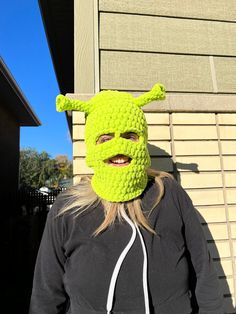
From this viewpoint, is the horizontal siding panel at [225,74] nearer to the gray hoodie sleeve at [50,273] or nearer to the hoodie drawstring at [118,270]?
the hoodie drawstring at [118,270]

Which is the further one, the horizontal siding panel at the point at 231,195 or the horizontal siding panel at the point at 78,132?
the horizontal siding panel at the point at 231,195

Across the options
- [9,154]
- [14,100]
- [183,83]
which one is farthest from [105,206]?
[9,154]

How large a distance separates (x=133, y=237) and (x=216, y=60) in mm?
1696

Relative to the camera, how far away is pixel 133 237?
137 centimetres

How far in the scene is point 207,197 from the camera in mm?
2213

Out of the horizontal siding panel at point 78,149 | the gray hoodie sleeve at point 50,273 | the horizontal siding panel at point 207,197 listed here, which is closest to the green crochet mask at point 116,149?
the gray hoodie sleeve at point 50,273

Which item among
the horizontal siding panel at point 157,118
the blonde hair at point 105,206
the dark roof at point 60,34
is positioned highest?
the dark roof at point 60,34

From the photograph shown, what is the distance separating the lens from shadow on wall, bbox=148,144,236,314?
2.15 meters

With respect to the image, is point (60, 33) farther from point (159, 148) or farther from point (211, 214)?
point (211, 214)

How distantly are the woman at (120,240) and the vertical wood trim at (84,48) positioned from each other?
751mm

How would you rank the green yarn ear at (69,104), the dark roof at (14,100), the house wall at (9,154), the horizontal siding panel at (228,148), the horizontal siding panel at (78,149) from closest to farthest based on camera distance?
the green yarn ear at (69,104), the horizontal siding panel at (78,149), the horizontal siding panel at (228,148), the dark roof at (14,100), the house wall at (9,154)

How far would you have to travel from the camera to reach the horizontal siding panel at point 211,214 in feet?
7.16

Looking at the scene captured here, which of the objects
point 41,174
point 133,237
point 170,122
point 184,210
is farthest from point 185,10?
point 41,174

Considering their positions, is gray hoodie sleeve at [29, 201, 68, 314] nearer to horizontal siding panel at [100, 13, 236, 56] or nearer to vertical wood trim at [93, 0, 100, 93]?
vertical wood trim at [93, 0, 100, 93]
